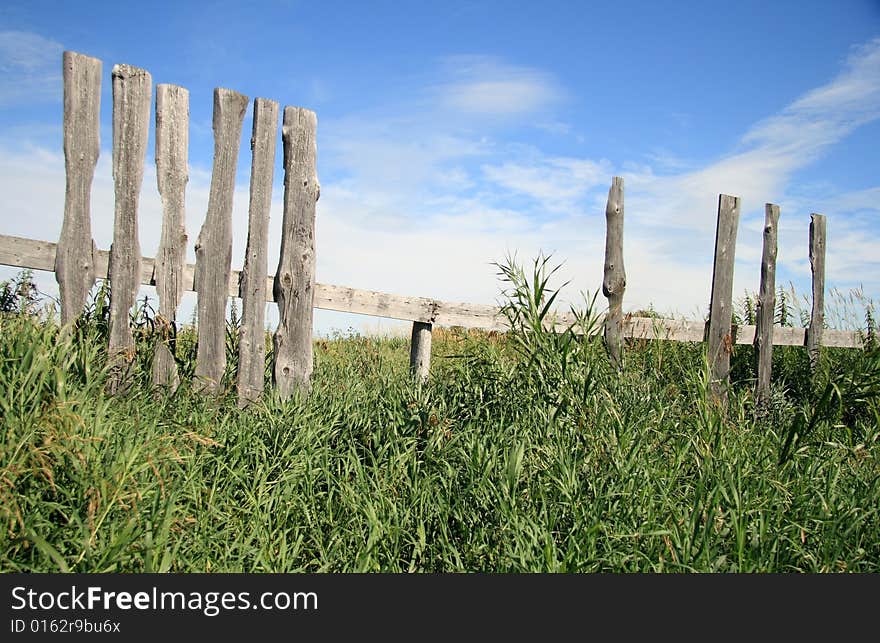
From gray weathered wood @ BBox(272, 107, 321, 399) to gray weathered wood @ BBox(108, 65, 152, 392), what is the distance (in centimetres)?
102

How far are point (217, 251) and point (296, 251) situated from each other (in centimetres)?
59

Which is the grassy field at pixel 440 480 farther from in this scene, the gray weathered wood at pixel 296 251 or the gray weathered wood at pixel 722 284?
the gray weathered wood at pixel 722 284

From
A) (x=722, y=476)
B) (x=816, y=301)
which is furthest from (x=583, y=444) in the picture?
(x=816, y=301)

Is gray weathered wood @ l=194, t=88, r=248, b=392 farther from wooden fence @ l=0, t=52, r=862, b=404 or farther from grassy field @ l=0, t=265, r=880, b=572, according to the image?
grassy field @ l=0, t=265, r=880, b=572

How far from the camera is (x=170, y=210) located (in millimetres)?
4941

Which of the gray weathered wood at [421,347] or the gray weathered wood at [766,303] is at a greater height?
the gray weathered wood at [766,303]

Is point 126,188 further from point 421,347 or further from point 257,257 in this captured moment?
point 421,347

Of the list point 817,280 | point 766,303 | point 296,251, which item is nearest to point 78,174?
point 296,251

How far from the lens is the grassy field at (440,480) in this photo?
8.96ft

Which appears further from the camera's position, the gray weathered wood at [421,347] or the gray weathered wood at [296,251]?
the gray weathered wood at [421,347]

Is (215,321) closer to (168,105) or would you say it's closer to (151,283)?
(151,283)

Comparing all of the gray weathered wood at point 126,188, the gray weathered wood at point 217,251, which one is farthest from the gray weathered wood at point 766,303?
the gray weathered wood at point 126,188

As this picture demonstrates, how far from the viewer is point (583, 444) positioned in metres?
3.44

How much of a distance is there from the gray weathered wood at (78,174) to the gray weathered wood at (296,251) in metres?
1.35
